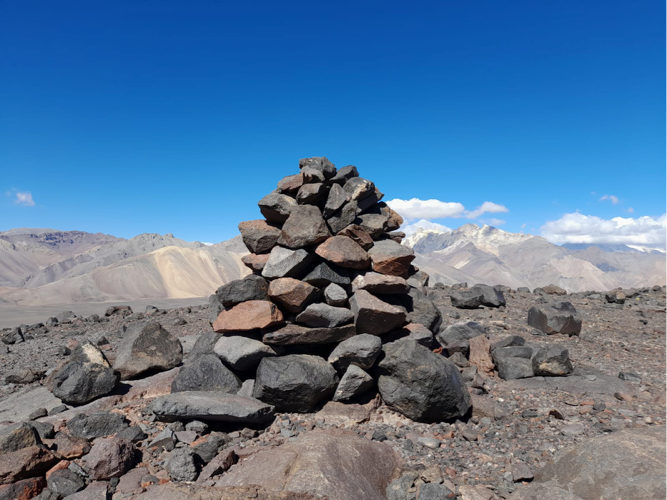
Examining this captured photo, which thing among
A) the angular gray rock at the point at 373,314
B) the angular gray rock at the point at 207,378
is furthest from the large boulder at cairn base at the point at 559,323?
the angular gray rock at the point at 207,378

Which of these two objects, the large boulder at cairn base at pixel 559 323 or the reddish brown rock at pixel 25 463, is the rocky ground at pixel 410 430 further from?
the large boulder at cairn base at pixel 559 323

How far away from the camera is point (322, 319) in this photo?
307 inches

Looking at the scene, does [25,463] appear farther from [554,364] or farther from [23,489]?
[554,364]

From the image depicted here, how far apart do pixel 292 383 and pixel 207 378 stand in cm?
190

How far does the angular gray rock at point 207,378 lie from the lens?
25.1 feet

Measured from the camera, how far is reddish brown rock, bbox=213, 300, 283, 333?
777 centimetres

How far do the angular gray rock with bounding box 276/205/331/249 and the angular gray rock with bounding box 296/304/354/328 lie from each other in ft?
4.53

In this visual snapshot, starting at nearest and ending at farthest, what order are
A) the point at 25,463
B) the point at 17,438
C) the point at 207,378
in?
the point at 25,463 → the point at 17,438 → the point at 207,378

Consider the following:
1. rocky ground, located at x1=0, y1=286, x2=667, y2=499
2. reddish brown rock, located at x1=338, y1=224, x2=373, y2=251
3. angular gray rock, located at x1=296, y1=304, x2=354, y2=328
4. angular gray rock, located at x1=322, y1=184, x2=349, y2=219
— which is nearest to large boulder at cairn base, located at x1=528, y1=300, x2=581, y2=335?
rocky ground, located at x1=0, y1=286, x2=667, y2=499

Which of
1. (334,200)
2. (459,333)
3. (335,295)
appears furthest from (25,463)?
(459,333)

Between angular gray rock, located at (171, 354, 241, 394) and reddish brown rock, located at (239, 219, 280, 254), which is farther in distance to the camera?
reddish brown rock, located at (239, 219, 280, 254)

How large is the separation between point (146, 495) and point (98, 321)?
16855 mm

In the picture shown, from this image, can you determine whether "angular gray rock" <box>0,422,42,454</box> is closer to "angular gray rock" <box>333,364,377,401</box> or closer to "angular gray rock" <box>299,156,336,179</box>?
"angular gray rock" <box>333,364,377,401</box>

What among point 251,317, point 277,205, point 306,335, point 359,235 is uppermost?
point 277,205
